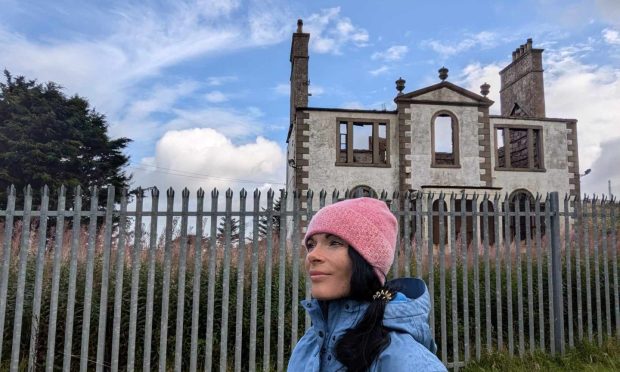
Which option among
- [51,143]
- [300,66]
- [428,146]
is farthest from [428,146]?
[51,143]

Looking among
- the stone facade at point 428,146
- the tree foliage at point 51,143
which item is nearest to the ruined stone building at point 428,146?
the stone facade at point 428,146

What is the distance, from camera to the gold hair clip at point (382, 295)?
151 centimetres

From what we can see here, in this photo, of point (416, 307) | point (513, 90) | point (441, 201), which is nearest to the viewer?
point (416, 307)

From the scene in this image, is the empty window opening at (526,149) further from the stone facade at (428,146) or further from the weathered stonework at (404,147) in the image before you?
the weathered stonework at (404,147)

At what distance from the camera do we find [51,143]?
23.7 m

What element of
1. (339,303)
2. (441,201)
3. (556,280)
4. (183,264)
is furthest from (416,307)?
(556,280)

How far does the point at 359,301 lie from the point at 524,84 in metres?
25.5

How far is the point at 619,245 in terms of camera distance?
7168 millimetres

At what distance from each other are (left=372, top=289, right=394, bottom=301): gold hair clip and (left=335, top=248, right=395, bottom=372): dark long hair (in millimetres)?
11

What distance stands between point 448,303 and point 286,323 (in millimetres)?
2209

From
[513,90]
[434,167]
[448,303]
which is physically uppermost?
[513,90]

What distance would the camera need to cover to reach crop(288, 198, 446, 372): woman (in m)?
1.40

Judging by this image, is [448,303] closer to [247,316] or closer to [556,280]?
[556,280]

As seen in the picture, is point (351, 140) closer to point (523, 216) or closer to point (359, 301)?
point (523, 216)
